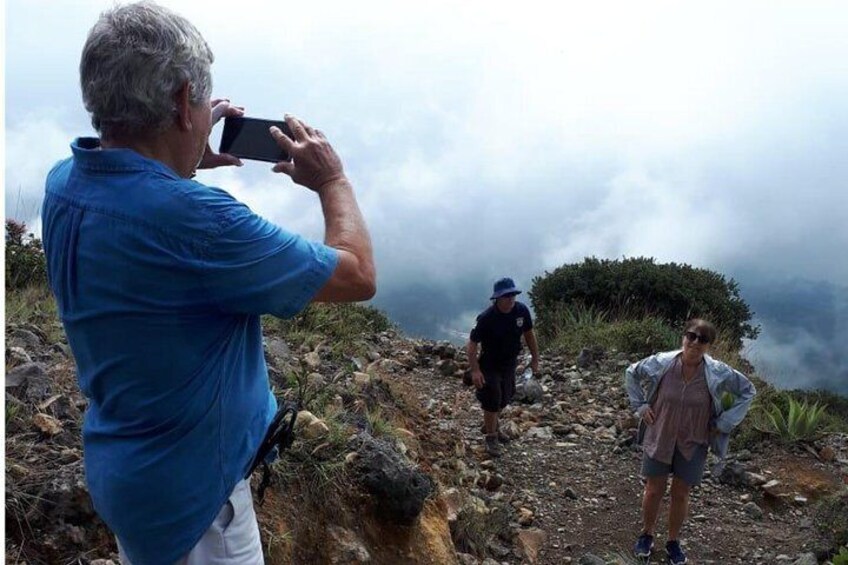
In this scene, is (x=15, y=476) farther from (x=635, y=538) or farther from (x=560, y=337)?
(x=560, y=337)

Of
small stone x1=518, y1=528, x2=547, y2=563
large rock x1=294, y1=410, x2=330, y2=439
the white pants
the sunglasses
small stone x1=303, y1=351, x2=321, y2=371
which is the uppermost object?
the sunglasses

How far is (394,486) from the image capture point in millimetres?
4609

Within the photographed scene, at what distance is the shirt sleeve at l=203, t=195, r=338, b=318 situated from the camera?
1.78 meters

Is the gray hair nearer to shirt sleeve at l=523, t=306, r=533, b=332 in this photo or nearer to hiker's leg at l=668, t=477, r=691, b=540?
hiker's leg at l=668, t=477, r=691, b=540

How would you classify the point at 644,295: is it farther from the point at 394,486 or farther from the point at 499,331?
the point at 394,486

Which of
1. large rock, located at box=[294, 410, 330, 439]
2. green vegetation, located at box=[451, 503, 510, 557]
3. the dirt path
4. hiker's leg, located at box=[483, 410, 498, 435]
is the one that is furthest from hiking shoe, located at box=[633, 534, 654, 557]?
large rock, located at box=[294, 410, 330, 439]

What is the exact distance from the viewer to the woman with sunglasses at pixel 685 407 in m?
6.20

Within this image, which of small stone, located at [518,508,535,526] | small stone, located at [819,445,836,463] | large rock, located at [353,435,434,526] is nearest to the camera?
large rock, located at [353,435,434,526]

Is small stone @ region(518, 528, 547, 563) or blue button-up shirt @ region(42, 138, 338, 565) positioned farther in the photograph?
small stone @ region(518, 528, 547, 563)

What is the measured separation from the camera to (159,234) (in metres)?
1.78

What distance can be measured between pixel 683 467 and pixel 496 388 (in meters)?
2.43

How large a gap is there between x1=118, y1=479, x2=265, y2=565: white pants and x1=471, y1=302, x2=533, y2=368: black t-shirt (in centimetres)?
622

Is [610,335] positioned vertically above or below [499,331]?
above

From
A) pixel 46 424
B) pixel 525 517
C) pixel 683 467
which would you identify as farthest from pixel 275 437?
pixel 525 517
